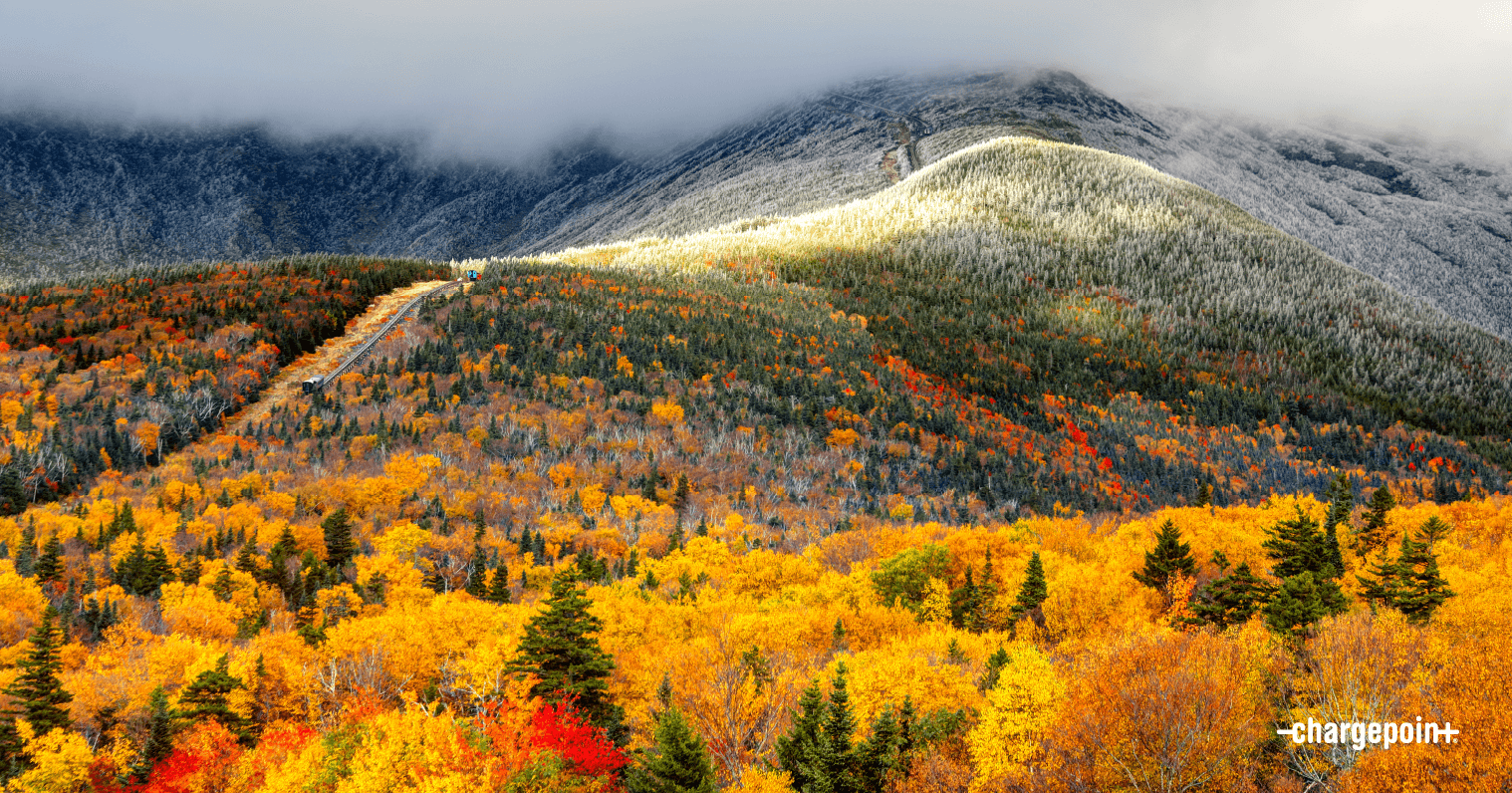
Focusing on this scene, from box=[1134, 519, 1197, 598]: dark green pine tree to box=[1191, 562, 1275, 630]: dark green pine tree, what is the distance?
7.76 metres

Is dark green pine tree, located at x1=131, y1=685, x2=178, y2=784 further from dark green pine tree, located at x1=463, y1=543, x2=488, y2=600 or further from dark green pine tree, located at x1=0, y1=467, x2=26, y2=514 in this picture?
dark green pine tree, located at x1=0, y1=467, x2=26, y2=514

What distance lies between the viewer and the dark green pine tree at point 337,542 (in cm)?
5778

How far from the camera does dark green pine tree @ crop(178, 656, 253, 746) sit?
128ft

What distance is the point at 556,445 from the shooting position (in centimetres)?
7969

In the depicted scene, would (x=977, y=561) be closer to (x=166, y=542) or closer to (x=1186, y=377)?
(x=166, y=542)

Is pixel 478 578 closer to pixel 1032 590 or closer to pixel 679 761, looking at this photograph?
pixel 679 761

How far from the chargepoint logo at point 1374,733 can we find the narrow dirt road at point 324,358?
8348 cm

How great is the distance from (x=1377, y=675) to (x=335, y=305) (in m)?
107

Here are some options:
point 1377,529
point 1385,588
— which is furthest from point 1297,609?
point 1377,529

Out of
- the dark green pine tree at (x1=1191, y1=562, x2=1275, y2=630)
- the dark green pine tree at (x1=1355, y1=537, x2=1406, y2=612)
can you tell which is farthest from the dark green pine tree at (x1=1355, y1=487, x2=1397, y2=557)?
the dark green pine tree at (x1=1191, y1=562, x2=1275, y2=630)

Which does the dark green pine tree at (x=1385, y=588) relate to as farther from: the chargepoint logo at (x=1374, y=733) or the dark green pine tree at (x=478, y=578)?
the dark green pine tree at (x=478, y=578)

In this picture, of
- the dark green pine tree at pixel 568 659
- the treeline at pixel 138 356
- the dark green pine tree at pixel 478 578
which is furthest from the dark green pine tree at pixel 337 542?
the dark green pine tree at pixel 568 659

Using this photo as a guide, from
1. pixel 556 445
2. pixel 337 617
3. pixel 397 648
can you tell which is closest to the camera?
pixel 397 648

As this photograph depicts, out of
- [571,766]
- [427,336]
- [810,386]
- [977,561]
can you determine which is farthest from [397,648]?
[810,386]
